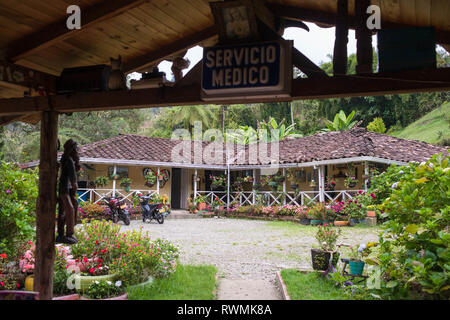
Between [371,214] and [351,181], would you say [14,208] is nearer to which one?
[371,214]

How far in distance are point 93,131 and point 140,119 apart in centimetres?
618

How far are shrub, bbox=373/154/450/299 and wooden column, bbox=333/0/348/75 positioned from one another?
1569 mm

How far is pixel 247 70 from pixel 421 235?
2495 millimetres

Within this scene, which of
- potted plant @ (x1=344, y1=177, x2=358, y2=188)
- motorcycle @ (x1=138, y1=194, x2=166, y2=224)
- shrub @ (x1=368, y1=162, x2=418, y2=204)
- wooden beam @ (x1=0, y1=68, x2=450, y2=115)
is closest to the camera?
wooden beam @ (x1=0, y1=68, x2=450, y2=115)

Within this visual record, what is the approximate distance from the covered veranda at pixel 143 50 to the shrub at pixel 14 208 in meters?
1.40

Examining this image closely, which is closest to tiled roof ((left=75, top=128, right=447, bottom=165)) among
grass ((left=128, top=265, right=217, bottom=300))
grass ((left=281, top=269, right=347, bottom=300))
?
grass ((left=281, top=269, right=347, bottom=300))

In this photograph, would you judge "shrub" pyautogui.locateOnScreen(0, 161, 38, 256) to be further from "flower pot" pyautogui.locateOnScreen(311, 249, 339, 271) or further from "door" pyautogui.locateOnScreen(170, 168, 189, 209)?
"door" pyautogui.locateOnScreen(170, 168, 189, 209)

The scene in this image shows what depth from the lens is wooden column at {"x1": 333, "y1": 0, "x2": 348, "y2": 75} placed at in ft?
12.0

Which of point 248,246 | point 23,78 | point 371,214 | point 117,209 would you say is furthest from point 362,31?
point 117,209

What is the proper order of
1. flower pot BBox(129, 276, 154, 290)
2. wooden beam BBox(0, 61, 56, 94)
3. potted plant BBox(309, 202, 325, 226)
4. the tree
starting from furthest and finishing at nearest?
1. the tree
2. potted plant BBox(309, 202, 325, 226)
3. flower pot BBox(129, 276, 154, 290)
4. wooden beam BBox(0, 61, 56, 94)

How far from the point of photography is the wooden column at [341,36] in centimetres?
365

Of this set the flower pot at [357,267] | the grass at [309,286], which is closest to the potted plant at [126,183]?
the grass at [309,286]

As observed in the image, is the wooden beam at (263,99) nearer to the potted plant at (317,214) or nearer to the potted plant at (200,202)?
the potted plant at (317,214)
